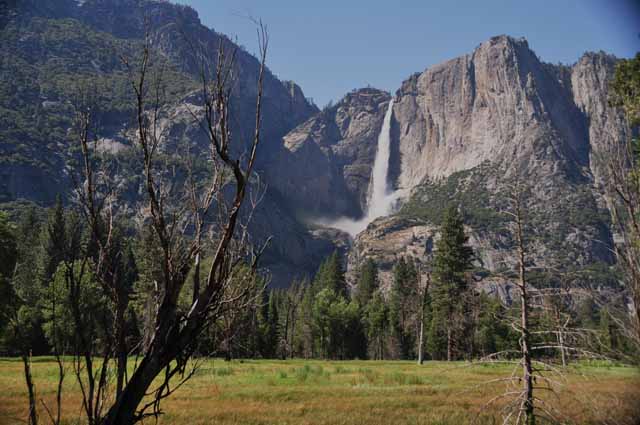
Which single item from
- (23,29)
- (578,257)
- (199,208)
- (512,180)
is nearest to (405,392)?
(512,180)

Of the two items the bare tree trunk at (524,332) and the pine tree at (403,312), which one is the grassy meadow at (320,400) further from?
the pine tree at (403,312)

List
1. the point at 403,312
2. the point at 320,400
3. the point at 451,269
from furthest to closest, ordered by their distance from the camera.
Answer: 1. the point at 403,312
2. the point at 451,269
3. the point at 320,400

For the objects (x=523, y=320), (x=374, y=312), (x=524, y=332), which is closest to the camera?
(x=524, y=332)

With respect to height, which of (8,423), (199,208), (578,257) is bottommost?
(8,423)

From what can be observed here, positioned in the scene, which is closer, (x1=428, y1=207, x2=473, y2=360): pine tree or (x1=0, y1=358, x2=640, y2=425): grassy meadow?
(x1=0, y1=358, x2=640, y2=425): grassy meadow

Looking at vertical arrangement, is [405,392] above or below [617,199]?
below

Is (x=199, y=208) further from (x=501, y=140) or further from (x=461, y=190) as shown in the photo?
(x=501, y=140)

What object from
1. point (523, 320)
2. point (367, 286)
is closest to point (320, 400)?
point (523, 320)

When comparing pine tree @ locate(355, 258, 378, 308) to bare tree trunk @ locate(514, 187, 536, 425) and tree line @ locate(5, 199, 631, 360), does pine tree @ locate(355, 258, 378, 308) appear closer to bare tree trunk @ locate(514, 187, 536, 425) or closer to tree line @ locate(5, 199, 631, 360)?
tree line @ locate(5, 199, 631, 360)

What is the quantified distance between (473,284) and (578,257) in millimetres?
114646

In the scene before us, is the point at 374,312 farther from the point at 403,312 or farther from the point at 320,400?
the point at 320,400

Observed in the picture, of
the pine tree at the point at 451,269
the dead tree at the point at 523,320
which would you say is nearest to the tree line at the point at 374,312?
the pine tree at the point at 451,269

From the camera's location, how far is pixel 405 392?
17.9 metres

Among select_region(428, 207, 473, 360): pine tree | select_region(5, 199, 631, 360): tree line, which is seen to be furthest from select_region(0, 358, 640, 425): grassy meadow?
select_region(428, 207, 473, 360): pine tree
